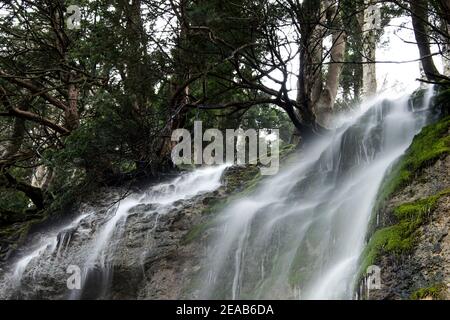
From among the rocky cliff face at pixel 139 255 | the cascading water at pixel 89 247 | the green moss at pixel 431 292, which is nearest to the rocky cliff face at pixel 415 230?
the green moss at pixel 431 292

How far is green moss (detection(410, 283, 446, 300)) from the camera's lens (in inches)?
169

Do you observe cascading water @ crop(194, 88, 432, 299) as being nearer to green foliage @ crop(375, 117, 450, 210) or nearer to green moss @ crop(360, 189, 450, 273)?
green moss @ crop(360, 189, 450, 273)

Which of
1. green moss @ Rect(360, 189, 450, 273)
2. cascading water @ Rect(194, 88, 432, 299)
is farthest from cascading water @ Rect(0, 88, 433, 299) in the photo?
green moss @ Rect(360, 189, 450, 273)

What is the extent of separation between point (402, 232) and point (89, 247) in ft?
19.7

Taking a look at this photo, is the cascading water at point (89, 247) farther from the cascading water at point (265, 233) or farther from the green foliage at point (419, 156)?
the green foliage at point (419, 156)

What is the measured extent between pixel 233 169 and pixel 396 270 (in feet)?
22.4

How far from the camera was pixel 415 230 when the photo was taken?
201 inches

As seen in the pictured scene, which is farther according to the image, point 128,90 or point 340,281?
point 128,90

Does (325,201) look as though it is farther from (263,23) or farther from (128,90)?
(128,90)

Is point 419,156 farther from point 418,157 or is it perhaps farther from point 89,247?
point 89,247

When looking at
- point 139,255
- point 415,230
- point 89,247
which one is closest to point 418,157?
point 415,230

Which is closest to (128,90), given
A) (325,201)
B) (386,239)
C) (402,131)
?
(325,201)

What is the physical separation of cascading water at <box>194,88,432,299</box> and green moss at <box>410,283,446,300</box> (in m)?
0.77
